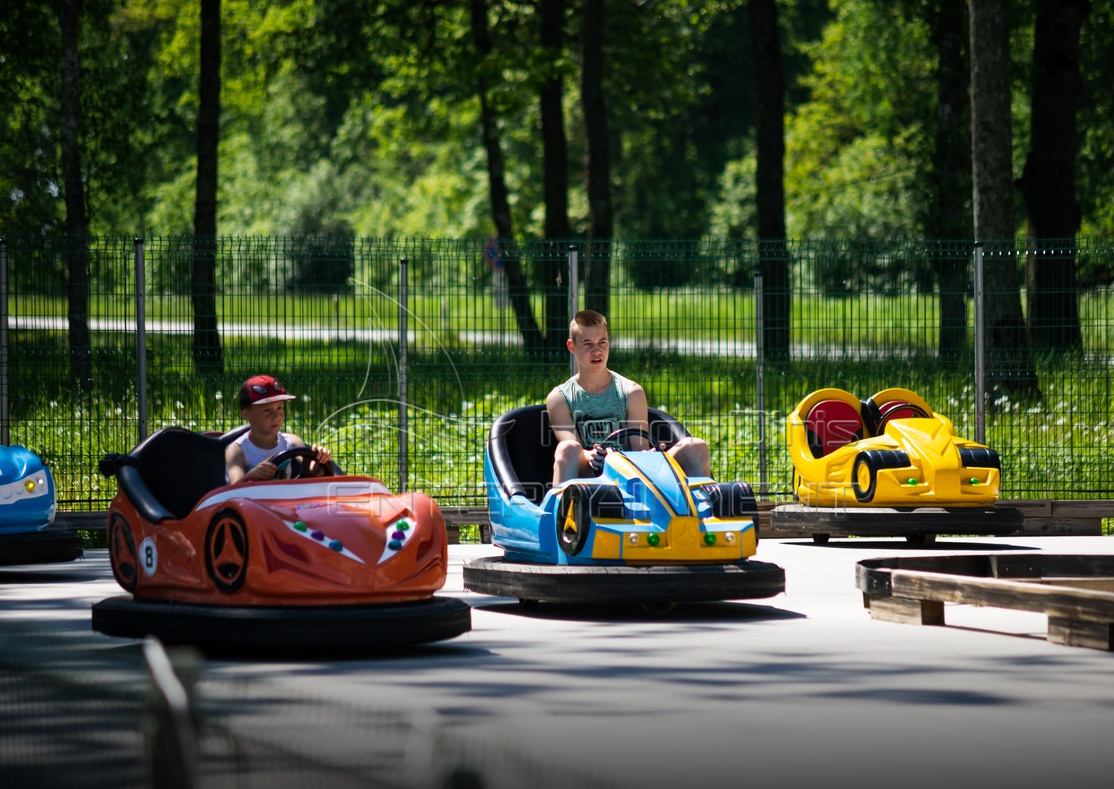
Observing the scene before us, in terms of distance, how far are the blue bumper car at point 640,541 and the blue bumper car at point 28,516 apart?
10.1ft

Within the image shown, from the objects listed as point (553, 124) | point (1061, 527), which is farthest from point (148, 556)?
point (553, 124)

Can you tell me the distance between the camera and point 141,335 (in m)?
14.2

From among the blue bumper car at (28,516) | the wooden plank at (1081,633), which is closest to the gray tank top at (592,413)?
the wooden plank at (1081,633)

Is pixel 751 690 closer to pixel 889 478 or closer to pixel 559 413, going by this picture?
pixel 559 413

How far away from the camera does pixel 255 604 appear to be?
809 cm

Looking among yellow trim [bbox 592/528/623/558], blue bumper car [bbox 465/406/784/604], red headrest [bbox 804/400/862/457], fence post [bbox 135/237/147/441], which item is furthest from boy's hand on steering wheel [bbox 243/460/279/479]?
red headrest [bbox 804/400/862/457]

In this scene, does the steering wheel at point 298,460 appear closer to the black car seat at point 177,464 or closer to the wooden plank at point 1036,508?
the black car seat at point 177,464

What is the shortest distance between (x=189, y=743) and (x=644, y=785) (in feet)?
6.93

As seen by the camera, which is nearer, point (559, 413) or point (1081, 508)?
point (559, 413)

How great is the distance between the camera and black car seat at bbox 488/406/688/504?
1068 centimetres

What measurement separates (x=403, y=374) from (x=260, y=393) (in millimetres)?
5499

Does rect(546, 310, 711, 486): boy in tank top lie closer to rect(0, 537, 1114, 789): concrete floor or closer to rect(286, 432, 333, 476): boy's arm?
rect(0, 537, 1114, 789): concrete floor

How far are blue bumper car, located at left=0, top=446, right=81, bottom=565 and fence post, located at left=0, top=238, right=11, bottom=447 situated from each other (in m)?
2.50

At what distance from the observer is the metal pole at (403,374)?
47.5 feet
